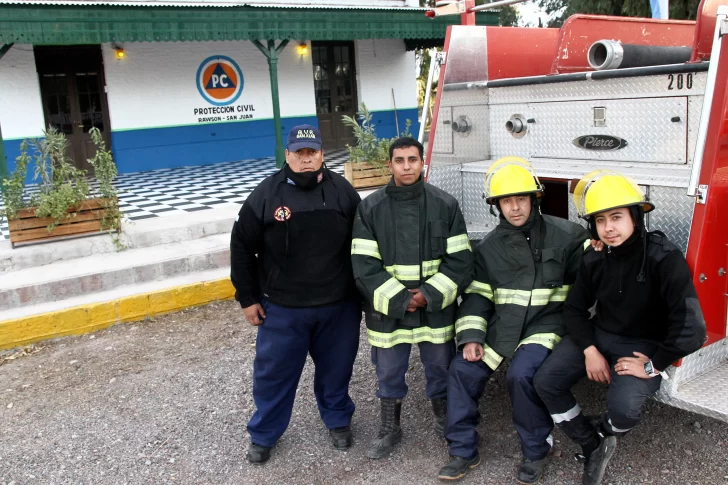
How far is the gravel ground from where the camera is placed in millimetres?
3227

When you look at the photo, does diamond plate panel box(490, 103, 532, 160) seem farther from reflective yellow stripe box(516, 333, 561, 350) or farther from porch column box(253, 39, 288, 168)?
porch column box(253, 39, 288, 168)

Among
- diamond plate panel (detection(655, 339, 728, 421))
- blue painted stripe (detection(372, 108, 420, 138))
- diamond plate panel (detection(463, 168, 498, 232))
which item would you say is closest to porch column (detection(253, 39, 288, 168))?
blue painted stripe (detection(372, 108, 420, 138))

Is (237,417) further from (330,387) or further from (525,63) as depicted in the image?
(525,63)

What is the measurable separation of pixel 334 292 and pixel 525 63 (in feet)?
9.28

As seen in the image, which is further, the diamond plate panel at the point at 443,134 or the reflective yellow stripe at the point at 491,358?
the diamond plate panel at the point at 443,134

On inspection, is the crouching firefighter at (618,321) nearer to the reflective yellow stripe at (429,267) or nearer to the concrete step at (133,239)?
the reflective yellow stripe at (429,267)

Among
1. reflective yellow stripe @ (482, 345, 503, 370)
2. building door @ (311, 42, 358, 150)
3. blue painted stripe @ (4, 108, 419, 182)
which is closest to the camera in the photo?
reflective yellow stripe @ (482, 345, 503, 370)

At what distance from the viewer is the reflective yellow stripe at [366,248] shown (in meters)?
3.29

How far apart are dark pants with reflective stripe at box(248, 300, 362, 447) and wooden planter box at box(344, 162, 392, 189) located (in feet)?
18.8

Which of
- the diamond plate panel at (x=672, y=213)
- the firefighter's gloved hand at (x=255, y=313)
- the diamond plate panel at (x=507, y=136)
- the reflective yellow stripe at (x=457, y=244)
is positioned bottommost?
the firefighter's gloved hand at (x=255, y=313)

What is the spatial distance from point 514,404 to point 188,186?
9.57m

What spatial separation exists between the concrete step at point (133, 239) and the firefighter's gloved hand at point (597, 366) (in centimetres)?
533

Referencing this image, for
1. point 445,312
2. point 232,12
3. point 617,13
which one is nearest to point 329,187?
point 445,312

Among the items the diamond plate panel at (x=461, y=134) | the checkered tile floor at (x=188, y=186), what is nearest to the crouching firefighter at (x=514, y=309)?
the diamond plate panel at (x=461, y=134)
